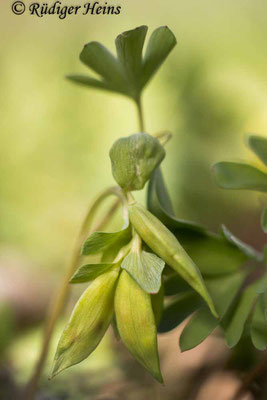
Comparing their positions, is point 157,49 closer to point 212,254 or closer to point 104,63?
point 104,63

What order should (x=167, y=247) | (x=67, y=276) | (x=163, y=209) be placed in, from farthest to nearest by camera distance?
(x=67, y=276) < (x=163, y=209) < (x=167, y=247)

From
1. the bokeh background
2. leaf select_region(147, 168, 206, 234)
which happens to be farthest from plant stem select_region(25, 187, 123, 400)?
the bokeh background

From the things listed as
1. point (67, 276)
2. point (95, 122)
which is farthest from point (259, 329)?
point (95, 122)

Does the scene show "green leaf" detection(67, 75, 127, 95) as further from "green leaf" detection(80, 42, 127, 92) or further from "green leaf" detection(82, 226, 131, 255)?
"green leaf" detection(82, 226, 131, 255)

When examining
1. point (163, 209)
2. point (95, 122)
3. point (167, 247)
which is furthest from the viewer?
point (95, 122)

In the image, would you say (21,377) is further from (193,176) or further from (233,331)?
(193,176)

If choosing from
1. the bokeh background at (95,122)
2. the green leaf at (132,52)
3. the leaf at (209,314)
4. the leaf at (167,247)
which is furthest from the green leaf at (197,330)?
the bokeh background at (95,122)
